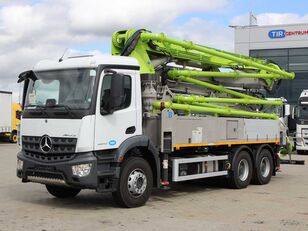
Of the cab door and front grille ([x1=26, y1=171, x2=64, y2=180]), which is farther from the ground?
the cab door

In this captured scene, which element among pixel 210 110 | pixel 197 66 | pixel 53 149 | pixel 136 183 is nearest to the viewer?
pixel 53 149

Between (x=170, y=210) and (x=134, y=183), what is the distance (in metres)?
0.83

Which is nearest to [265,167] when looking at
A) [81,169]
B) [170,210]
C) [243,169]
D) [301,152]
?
[243,169]

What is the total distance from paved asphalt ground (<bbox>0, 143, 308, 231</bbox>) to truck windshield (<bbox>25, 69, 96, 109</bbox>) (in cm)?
195

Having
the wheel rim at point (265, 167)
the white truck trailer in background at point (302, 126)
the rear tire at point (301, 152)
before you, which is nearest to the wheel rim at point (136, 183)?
the wheel rim at point (265, 167)

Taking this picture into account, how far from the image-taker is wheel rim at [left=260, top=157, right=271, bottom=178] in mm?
13773

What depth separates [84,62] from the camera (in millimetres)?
9391

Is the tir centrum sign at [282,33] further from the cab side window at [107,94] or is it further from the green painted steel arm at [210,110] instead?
the cab side window at [107,94]

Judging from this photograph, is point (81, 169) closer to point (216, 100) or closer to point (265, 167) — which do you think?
point (216, 100)

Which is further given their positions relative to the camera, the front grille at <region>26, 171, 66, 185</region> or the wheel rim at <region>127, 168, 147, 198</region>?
the wheel rim at <region>127, 168, 147, 198</region>

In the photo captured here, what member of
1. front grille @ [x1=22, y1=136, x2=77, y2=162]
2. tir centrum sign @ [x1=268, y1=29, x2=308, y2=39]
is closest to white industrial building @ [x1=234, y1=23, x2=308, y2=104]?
tir centrum sign @ [x1=268, y1=29, x2=308, y2=39]

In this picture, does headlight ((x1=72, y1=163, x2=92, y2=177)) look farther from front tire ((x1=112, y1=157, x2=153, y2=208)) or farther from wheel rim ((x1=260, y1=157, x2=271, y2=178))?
wheel rim ((x1=260, y1=157, x2=271, y2=178))

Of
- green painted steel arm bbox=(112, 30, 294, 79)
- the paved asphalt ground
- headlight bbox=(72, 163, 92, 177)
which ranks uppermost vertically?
green painted steel arm bbox=(112, 30, 294, 79)

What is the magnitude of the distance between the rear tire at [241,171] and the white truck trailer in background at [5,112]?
2347 centimetres
